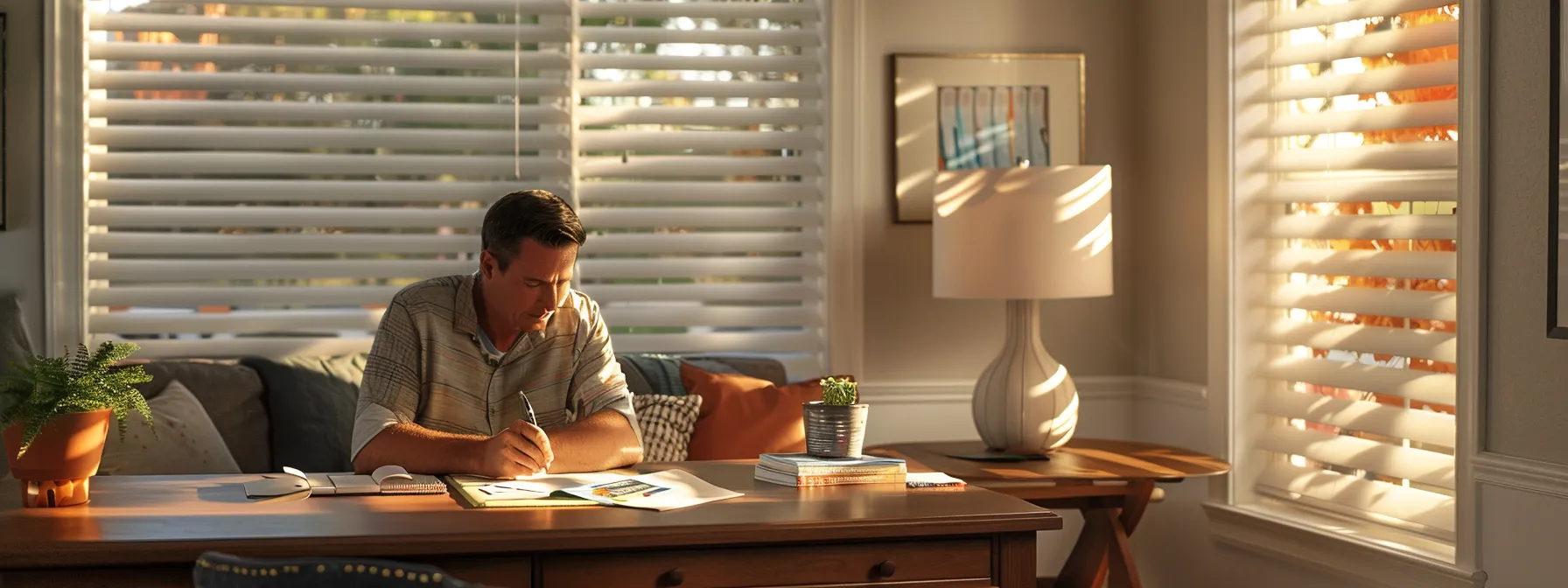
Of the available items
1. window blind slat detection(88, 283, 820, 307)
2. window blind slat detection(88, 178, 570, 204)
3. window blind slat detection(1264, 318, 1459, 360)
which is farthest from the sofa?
window blind slat detection(1264, 318, 1459, 360)

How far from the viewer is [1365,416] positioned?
3.56 m

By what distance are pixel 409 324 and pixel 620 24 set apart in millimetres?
1778

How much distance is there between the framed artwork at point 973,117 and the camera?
172 inches

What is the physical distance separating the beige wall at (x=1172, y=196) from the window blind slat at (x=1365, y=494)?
0.40 meters

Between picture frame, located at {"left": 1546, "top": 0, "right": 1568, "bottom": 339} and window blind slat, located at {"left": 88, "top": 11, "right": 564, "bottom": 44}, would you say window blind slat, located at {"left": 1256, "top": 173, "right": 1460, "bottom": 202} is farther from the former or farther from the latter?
window blind slat, located at {"left": 88, "top": 11, "right": 564, "bottom": 44}

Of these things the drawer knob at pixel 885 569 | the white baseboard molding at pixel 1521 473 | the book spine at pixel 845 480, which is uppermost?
the book spine at pixel 845 480

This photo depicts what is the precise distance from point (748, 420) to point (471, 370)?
1006 millimetres

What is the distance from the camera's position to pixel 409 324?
2811 millimetres

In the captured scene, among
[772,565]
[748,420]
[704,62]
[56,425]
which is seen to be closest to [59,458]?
[56,425]

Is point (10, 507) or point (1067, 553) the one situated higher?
point (10, 507)

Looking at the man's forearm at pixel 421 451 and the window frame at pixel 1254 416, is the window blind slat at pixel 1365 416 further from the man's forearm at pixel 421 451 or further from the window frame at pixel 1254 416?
the man's forearm at pixel 421 451

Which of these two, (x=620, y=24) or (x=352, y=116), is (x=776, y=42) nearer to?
(x=620, y=24)

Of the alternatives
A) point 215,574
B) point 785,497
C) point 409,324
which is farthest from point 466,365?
point 215,574

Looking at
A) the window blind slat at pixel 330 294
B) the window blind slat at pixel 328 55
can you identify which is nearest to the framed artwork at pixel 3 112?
the window blind slat at pixel 328 55
